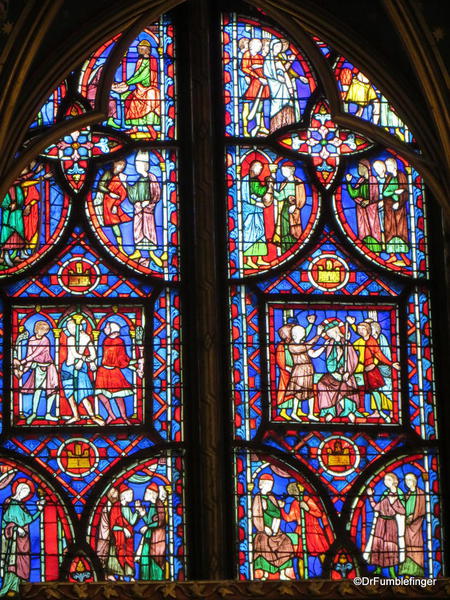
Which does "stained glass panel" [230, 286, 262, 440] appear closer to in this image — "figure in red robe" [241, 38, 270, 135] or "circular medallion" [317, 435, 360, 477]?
"circular medallion" [317, 435, 360, 477]

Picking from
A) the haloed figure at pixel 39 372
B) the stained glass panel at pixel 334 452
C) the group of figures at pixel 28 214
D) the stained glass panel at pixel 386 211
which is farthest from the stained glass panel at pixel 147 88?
the stained glass panel at pixel 334 452

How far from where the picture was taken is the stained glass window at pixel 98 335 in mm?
11773

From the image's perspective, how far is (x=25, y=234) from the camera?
40.6 feet

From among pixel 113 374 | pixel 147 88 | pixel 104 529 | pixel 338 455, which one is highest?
pixel 147 88

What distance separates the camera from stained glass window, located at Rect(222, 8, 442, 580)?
39.3 ft

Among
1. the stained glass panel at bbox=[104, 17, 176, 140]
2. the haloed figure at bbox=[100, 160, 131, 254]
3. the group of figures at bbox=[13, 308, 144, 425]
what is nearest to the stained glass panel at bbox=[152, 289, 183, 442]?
the group of figures at bbox=[13, 308, 144, 425]

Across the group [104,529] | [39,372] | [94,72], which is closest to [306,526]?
[104,529]

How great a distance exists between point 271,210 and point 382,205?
2.53 feet

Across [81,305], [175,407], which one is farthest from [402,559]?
[81,305]

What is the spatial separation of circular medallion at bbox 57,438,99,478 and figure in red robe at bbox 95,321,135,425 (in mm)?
217

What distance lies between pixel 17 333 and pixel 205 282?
1.26 meters

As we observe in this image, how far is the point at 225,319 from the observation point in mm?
12312

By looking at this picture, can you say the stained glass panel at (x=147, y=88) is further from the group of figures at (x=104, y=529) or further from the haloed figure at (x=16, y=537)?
the haloed figure at (x=16, y=537)

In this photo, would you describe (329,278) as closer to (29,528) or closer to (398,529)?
(398,529)
